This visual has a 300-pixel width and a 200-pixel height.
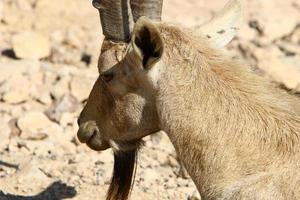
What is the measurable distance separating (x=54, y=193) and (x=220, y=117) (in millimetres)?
2794

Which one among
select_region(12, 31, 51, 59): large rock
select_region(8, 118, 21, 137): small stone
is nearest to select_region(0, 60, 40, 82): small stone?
select_region(12, 31, 51, 59): large rock

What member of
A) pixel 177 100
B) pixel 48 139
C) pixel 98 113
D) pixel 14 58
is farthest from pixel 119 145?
pixel 14 58

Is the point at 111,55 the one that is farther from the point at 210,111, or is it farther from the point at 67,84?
the point at 67,84

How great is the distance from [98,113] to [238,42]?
599 cm

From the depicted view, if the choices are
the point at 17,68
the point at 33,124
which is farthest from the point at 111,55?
the point at 17,68

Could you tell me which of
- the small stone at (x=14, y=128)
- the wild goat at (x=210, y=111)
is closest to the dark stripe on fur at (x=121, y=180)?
the wild goat at (x=210, y=111)

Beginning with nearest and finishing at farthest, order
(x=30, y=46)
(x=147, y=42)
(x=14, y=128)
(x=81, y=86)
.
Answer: (x=147, y=42)
(x=14, y=128)
(x=81, y=86)
(x=30, y=46)

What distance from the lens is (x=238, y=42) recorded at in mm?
12695

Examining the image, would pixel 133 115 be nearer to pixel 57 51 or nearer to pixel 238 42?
pixel 57 51

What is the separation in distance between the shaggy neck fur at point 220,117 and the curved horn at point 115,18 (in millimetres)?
339

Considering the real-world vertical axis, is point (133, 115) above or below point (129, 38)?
below

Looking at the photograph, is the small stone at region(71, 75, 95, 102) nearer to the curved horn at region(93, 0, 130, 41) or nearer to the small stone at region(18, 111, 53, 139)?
the small stone at region(18, 111, 53, 139)

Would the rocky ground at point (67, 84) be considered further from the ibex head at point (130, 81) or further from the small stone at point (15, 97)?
the ibex head at point (130, 81)

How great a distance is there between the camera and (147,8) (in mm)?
6754
